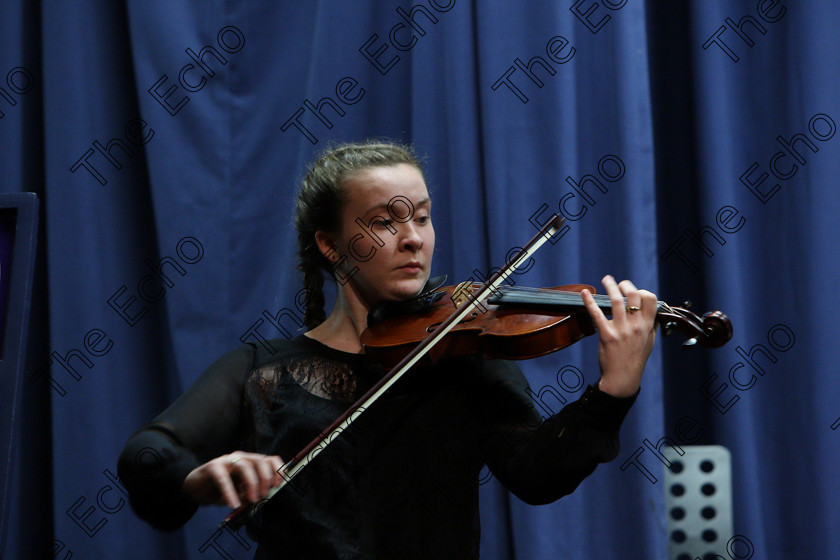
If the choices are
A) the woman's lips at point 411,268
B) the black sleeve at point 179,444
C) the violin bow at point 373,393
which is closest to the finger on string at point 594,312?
the violin bow at point 373,393

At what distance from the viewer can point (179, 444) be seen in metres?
1.03

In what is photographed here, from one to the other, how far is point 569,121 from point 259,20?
657mm

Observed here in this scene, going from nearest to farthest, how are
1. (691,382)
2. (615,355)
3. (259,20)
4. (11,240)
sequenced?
(615,355) < (11,240) < (691,382) < (259,20)

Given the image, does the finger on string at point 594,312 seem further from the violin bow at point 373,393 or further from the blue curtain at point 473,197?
the blue curtain at point 473,197

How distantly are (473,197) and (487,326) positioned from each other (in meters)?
0.51

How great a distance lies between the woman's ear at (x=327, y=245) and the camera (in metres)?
1.22

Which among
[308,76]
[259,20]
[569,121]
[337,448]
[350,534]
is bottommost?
[350,534]

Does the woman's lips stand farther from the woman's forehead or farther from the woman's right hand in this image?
the woman's right hand

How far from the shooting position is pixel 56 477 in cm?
165

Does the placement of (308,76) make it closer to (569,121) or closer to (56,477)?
(569,121)

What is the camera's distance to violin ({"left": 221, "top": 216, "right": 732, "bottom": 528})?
102cm

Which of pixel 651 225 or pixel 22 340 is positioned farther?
pixel 651 225

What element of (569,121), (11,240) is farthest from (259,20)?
(11,240)

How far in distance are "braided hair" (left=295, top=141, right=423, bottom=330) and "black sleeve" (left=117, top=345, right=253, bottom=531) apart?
0.20 metres
